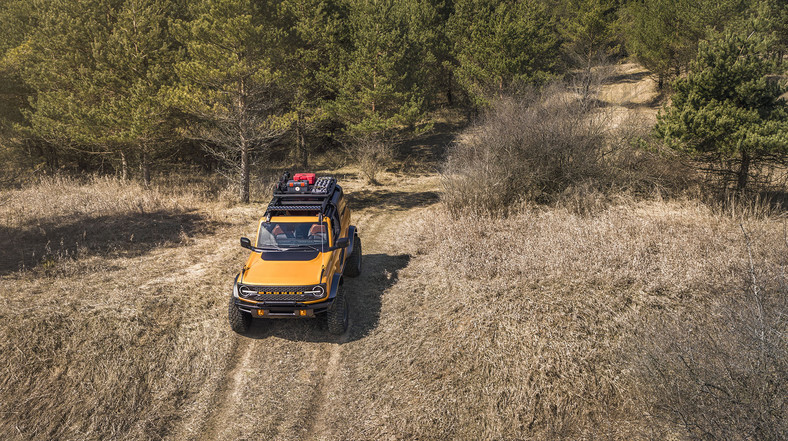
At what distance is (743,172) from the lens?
12.8m

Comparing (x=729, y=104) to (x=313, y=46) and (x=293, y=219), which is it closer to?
(x=293, y=219)

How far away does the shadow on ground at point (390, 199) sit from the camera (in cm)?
1836

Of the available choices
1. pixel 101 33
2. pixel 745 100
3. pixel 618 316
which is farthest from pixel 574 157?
pixel 101 33

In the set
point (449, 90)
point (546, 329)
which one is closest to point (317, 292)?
point (546, 329)

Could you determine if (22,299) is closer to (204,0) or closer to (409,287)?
(409,287)

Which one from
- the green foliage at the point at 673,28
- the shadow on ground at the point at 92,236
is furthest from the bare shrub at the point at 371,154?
the green foliage at the point at 673,28

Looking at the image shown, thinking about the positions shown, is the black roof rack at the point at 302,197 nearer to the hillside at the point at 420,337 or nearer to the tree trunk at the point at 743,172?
the hillside at the point at 420,337

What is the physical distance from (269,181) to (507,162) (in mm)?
11779

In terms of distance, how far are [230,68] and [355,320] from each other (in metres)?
10.8

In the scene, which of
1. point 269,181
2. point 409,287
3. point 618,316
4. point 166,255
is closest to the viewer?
point 618,316

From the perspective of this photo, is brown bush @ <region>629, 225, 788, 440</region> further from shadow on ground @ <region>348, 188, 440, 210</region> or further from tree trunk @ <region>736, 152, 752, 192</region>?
shadow on ground @ <region>348, 188, 440, 210</region>

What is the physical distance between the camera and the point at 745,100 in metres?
11.6

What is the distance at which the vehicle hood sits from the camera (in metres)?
7.57

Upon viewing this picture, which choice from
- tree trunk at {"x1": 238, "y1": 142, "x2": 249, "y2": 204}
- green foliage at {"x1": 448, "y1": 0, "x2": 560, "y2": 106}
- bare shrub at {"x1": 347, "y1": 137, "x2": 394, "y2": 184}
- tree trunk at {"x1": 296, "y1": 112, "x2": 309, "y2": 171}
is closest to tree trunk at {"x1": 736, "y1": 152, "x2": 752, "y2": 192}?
green foliage at {"x1": 448, "y1": 0, "x2": 560, "y2": 106}
